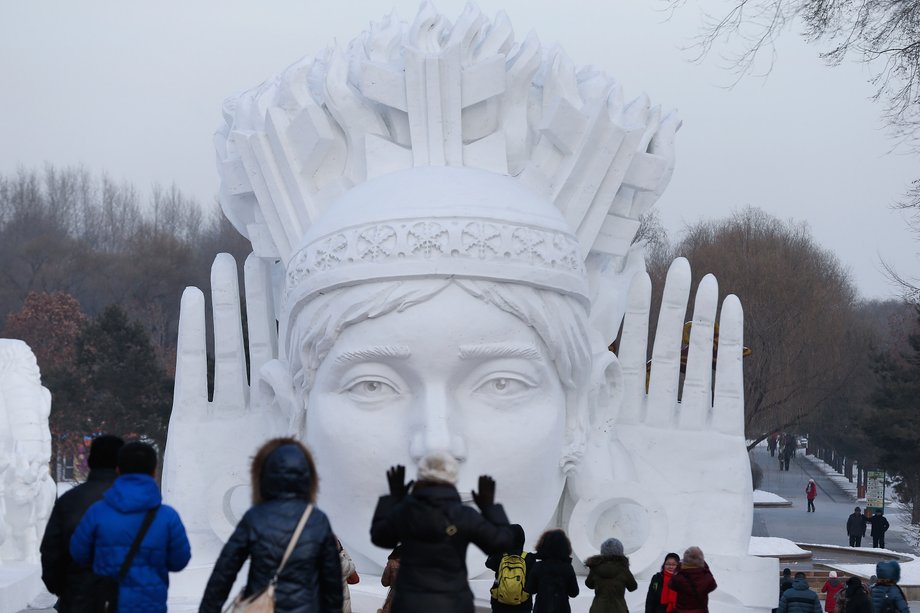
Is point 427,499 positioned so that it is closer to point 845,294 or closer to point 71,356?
point 71,356

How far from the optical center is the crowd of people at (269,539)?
500 centimetres

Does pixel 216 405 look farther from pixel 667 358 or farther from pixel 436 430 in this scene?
pixel 667 358

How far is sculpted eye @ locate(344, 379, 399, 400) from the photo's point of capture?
358 inches

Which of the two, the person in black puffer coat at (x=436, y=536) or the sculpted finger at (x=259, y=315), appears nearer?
the person in black puffer coat at (x=436, y=536)

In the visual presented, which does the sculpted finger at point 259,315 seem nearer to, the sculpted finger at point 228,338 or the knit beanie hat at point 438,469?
the sculpted finger at point 228,338

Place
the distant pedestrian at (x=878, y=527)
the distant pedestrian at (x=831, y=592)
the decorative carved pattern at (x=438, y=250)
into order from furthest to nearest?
the distant pedestrian at (x=878, y=527), the distant pedestrian at (x=831, y=592), the decorative carved pattern at (x=438, y=250)

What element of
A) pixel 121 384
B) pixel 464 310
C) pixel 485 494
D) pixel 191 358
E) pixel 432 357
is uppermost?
pixel 121 384

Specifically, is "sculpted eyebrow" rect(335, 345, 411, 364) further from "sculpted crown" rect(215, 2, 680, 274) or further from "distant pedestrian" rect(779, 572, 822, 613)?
"distant pedestrian" rect(779, 572, 822, 613)

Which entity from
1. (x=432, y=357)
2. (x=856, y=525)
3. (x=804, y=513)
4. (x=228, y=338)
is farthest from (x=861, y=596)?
(x=804, y=513)

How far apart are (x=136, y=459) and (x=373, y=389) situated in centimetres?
362

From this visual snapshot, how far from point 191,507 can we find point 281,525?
571 centimetres

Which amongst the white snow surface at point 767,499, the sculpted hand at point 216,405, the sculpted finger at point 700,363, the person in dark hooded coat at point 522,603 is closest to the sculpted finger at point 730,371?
the sculpted finger at point 700,363

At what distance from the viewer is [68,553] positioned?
5.81 metres

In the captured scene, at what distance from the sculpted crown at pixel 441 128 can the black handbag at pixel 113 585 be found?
4695 mm
